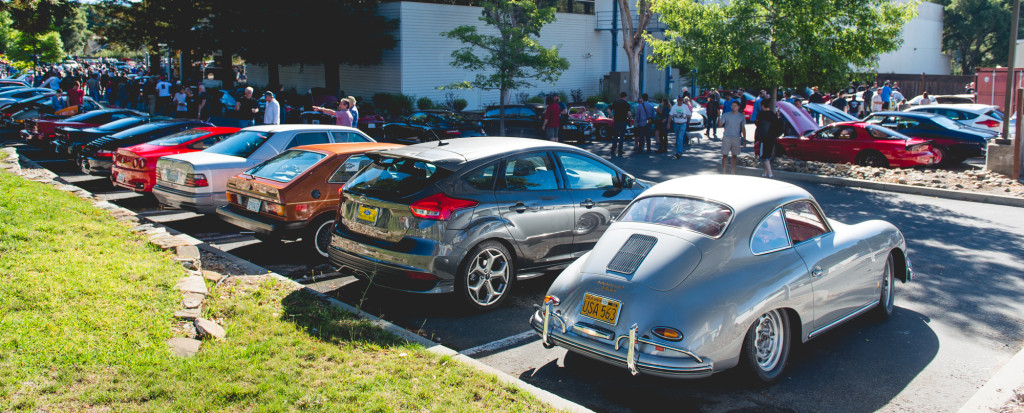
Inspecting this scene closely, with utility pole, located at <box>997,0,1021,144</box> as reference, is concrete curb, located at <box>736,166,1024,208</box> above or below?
below

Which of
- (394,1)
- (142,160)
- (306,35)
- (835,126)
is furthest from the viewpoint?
(394,1)

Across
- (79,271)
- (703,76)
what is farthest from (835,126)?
(79,271)

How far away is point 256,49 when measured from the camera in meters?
31.0

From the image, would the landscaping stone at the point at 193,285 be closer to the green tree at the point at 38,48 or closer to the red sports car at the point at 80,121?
the red sports car at the point at 80,121

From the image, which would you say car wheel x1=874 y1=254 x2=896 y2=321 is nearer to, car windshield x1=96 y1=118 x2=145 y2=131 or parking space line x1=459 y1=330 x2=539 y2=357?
parking space line x1=459 y1=330 x2=539 y2=357

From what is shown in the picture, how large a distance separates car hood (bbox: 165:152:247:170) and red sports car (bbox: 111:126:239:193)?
3.39 feet

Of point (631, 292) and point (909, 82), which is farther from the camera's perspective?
point (909, 82)

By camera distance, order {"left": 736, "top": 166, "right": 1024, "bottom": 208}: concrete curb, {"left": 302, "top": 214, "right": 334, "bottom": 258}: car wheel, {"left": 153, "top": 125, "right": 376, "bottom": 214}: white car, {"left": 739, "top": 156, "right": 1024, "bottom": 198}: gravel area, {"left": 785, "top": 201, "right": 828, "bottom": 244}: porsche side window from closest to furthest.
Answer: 1. {"left": 785, "top": 201, "right": 828, "bottom": 244}: porsche side window
2. {"left": 302, "top": 214, "right": 334, "bottom": 258}: car wheel
3. {"left": 153, "top": 125, "right": 376, "bottom": 214}: white car
4. {"left": 736, "top": 166, "right": 1024, "bottom": 208}: concrete curb
5. {"left": 739, "top": 156, "right": 1024, "bottom": 198}: gravel area

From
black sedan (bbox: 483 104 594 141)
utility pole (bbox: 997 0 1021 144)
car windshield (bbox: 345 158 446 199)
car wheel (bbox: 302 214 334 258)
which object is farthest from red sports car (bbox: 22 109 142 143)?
utility pole (bbox: 997 0 1021 144)

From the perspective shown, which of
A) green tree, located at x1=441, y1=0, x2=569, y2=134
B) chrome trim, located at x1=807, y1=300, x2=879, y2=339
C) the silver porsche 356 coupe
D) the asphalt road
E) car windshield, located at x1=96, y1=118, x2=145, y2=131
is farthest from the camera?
green tree, located at x1=441, y1=0, x2=569, y2=134

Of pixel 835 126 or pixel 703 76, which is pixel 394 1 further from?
pixel 835 126

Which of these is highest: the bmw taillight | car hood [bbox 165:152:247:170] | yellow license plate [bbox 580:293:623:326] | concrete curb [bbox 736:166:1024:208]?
car hood [bbox 165:152:247:170]

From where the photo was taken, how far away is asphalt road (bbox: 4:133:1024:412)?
5.12 metres

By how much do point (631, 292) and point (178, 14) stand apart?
35.4m
